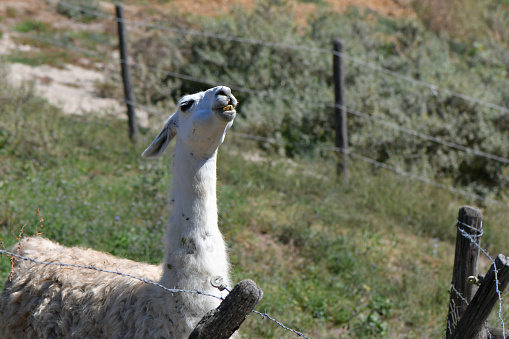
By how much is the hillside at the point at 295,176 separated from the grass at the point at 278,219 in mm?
21

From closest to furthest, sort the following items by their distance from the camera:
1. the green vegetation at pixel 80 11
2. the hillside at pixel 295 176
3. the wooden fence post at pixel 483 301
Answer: the wooden fence post at pixel 483 301 → the hillside at pixel 295 176 → the green vegetation at pixel 80 11

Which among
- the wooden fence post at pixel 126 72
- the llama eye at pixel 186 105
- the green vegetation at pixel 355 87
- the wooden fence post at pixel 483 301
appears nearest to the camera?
the wooden fence post at pixel 483 301

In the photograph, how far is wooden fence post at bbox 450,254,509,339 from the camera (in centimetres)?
262

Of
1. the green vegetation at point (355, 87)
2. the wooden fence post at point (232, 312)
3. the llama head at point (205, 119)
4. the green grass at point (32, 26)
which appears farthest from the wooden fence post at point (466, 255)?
the green grass at point (32, 26)

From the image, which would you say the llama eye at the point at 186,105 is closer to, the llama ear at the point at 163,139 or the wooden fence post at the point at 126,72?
the llama ear at the point at 163,139

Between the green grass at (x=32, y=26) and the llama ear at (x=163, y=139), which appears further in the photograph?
the green grass at (x=32, y=26)

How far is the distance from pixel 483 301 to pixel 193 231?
1589 millimetres

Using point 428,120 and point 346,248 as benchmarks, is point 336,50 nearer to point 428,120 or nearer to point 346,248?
point 428,120

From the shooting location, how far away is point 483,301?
2.72m

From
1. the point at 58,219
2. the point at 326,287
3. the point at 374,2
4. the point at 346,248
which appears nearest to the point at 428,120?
the point at 346,248

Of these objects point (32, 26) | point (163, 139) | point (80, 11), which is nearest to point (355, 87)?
point (163, 139)

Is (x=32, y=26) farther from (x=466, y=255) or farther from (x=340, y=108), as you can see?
(x=466, y=255)

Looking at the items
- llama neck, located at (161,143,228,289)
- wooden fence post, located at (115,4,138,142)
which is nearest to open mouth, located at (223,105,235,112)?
llama neck, located at (161,143,228,289)

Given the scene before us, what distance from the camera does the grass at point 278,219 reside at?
511 centimetres
